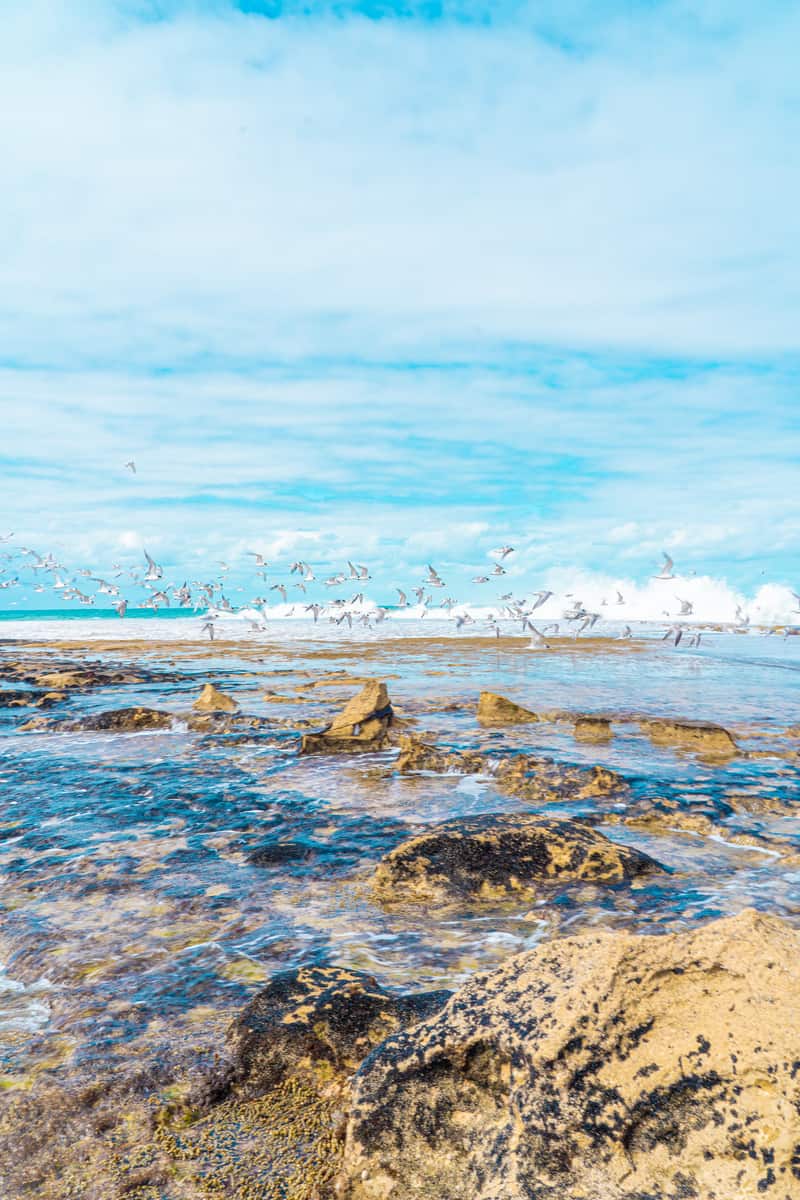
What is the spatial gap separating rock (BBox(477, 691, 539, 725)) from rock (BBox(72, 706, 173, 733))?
6938mm

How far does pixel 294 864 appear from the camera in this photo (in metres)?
7.83

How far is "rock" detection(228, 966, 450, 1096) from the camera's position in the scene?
13.4ft

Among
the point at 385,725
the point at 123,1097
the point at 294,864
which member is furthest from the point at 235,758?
the point at 123,1097

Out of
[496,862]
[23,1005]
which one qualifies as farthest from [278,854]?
[23,1005]

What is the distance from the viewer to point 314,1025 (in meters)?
4.32

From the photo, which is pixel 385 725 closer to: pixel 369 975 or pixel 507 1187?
pixel 369 975

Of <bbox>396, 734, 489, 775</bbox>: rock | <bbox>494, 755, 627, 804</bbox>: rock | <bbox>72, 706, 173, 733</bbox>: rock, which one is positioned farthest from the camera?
<bbox>72, 706, 173, 733</bbox>: rock

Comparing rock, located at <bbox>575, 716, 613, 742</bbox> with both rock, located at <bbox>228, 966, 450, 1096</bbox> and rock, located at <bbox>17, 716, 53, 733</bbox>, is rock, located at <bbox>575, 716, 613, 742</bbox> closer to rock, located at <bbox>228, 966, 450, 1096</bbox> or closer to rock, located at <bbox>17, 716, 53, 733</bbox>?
rock, located at <bbox>228, 966, 450, 1096</bbox>

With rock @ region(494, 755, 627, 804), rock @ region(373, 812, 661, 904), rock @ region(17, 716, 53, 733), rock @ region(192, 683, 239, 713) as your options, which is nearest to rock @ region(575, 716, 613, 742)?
rock @ region(494, 755, 627, 804)

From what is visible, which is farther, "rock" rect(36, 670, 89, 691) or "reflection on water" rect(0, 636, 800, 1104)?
→ "rock" rect(36, 670, 89, 691)

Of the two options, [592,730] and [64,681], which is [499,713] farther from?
[64,681]

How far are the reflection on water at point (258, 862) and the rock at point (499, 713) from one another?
44 centimetres

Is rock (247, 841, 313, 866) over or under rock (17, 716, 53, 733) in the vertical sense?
over

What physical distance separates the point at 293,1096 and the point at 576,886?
12.5ft
